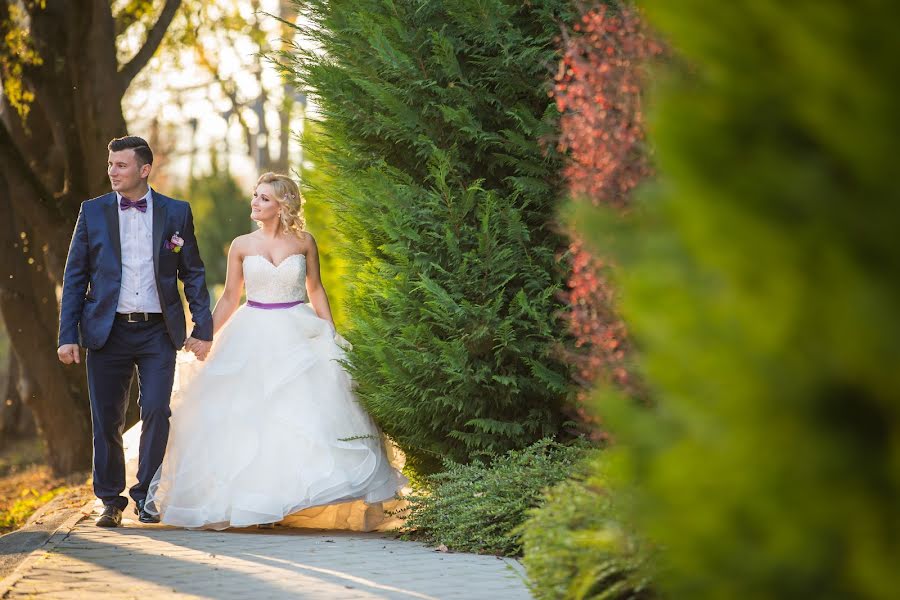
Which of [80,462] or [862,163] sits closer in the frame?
[862,163]

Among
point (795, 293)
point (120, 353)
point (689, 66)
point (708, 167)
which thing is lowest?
point (120, 353)

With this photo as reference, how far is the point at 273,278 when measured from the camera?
8234 mm

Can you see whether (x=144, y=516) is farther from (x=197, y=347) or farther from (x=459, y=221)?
(x=459, y=221)

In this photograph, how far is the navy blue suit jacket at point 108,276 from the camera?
759 cm

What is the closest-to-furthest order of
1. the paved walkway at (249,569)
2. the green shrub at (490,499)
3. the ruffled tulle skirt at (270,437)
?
the paved walkway at (249,569), the green shrub at (490,499), the ruffled tulle skirt at (270,437)

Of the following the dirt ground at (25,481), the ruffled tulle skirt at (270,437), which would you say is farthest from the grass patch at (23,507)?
the ruffled tulle skirt at (270,437)

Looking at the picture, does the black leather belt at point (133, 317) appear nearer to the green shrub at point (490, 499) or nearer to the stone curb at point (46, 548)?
the stone curb at point (46, 548)

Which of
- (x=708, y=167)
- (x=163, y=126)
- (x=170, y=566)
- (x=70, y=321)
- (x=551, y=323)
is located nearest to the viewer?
(x=708, y=167)

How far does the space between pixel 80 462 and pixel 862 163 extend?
12.6 metres

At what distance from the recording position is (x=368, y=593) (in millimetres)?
5102

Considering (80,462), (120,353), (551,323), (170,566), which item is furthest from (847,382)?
(80,462)

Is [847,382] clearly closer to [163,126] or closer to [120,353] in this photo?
[120,353]

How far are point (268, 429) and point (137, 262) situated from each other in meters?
1.49

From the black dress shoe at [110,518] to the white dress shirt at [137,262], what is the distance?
1351 mm
